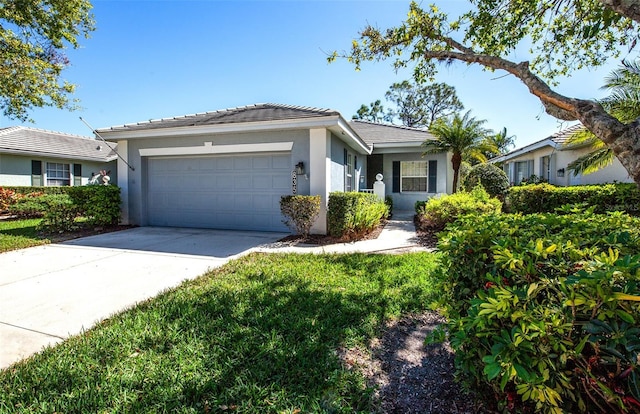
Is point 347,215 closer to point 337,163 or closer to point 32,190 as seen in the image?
point 337,163

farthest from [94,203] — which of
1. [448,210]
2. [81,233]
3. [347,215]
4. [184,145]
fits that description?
[448,210]

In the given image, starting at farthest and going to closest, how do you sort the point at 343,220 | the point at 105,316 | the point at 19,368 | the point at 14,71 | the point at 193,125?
1. the point at 14,71
2. the point at 193,125
3. the point at 343,220
4. the point at 105,316
5. the point at 19,368

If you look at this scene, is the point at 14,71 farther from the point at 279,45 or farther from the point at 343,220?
the point at 343,220

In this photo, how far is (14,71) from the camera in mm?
9859

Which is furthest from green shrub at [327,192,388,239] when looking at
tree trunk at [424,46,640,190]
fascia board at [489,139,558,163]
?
fascia board at [489,139,558,163]

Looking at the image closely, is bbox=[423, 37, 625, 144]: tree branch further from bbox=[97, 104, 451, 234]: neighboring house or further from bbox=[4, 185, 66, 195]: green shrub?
bbox=[4, 185, 66, 195]: green shrub

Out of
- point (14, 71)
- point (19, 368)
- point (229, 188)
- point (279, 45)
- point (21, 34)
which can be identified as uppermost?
A: point (21, 34)

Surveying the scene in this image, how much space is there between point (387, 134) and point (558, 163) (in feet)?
25.9

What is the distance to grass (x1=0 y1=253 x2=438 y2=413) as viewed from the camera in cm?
208

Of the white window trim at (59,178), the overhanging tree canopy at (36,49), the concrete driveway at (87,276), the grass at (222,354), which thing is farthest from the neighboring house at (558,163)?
the white window trim at (59,178)

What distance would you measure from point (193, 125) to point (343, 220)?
5308mm

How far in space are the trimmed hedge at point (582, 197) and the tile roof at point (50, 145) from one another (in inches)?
789

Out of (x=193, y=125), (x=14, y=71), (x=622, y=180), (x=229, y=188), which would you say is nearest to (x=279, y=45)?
(x=193, y=125)

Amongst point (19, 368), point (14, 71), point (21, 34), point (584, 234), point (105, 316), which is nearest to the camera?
point (584, 234)
